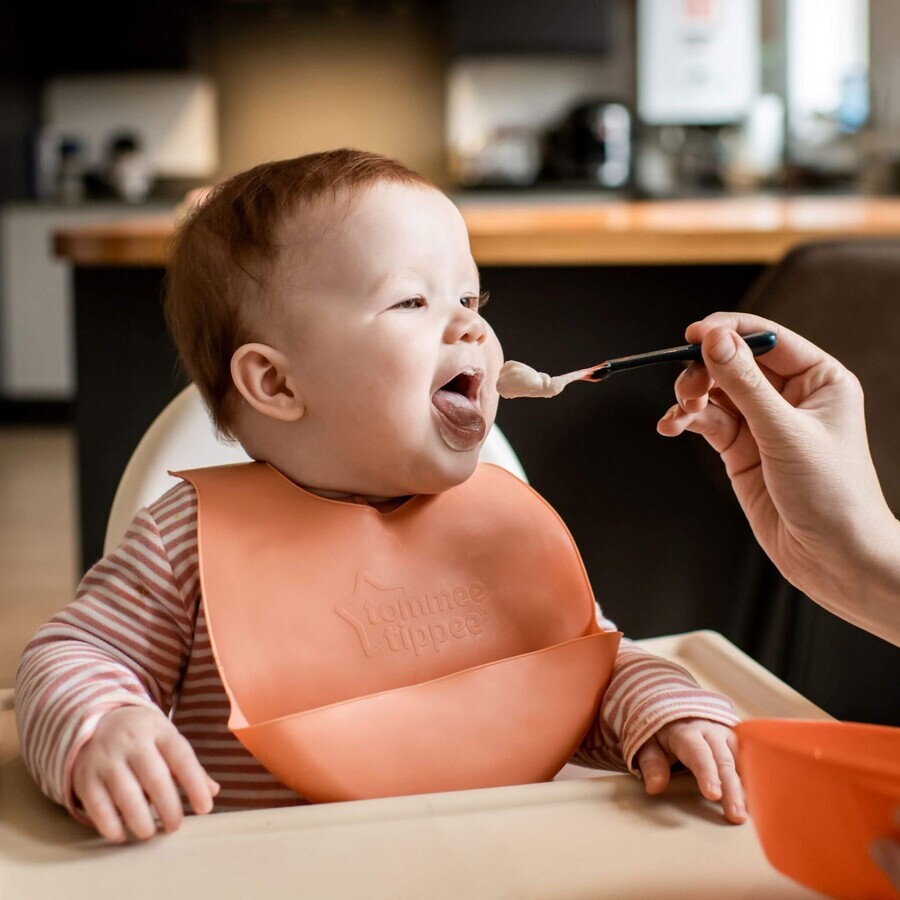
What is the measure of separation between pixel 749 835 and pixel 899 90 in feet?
17.5

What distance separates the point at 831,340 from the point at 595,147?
4.18 meters

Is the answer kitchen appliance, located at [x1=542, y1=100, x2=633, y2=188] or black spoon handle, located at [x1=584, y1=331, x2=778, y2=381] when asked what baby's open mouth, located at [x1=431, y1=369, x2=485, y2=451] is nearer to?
black spoon handle, located at [x1=584, y1=331, x2=778, y2=381]

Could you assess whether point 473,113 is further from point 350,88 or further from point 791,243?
point 791,243

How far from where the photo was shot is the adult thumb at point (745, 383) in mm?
631

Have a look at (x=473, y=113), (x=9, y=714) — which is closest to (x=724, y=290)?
(x=9, y=714)

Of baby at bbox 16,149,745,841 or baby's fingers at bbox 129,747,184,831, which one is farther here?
baby at bbox 16,149,745,841

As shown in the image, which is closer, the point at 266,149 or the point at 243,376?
the point at 243,376

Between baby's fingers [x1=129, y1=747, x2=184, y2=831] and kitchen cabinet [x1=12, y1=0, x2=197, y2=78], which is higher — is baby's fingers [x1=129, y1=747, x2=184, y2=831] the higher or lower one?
the lower one

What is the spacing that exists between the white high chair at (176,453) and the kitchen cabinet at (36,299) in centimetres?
441

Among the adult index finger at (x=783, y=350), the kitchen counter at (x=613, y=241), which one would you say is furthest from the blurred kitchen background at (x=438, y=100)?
the adult index finger at (x=783, y=350)

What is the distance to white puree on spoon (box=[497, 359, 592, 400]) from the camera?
666 mm

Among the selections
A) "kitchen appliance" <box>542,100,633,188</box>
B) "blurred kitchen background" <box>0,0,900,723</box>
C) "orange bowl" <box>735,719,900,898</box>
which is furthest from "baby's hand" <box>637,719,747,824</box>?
"kitchen appliance" <box>542,100,633,188</box>

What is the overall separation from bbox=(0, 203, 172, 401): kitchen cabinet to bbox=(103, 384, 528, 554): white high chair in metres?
4.41

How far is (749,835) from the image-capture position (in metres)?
0.54
